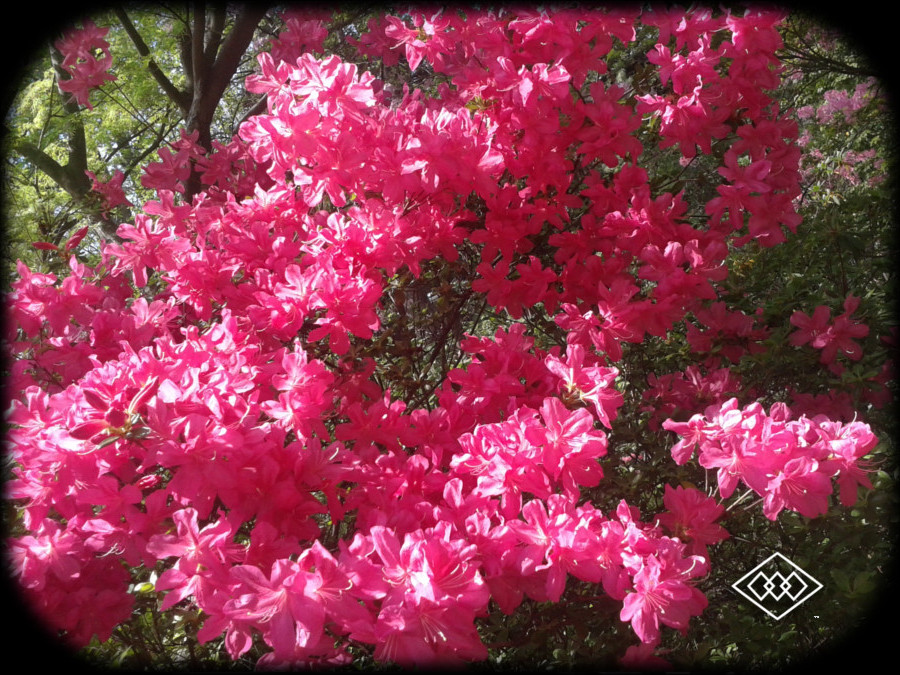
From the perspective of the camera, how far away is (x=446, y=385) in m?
1.86

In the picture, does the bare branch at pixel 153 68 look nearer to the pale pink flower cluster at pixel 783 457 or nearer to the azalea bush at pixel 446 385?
the azalea bush at pixel 446 385

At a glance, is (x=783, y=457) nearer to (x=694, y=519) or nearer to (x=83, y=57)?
(x=694, y=519)

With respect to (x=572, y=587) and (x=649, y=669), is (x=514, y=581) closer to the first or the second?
(x=649, y=669)

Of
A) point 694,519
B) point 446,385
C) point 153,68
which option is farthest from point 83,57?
point 694,519

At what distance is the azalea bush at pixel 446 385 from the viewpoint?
126cm

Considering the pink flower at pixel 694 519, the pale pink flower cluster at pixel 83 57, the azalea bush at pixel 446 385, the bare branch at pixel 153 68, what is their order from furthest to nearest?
the bare branch at pixel 153 68 → the pale pink flower cluster at pixel 83 57 → the pink flower at pixel 694 519 → the azalea bush at pixel 446 385

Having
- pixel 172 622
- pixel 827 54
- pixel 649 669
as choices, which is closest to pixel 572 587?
pixel 649 669

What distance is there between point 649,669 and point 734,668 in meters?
0.66

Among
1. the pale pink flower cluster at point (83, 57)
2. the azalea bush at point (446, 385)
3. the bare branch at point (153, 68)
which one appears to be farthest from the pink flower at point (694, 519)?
the bare branch at point (153, 68)

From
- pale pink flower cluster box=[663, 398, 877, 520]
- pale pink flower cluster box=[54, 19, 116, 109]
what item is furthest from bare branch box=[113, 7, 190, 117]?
pale pink flower cluster box=[663, 398, 877, 520]

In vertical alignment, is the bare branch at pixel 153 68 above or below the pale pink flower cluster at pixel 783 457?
above

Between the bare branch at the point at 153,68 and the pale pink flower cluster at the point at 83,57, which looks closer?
the pale pink flower cluster at the point at 83,57

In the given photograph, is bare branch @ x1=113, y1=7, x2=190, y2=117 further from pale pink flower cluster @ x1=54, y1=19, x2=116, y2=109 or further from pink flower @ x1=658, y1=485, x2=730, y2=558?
pink flower @ x1=658, y1=485, x2=730, y2=558

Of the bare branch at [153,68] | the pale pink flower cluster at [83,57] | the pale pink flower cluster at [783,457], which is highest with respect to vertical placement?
the bare branch at [153,68]
